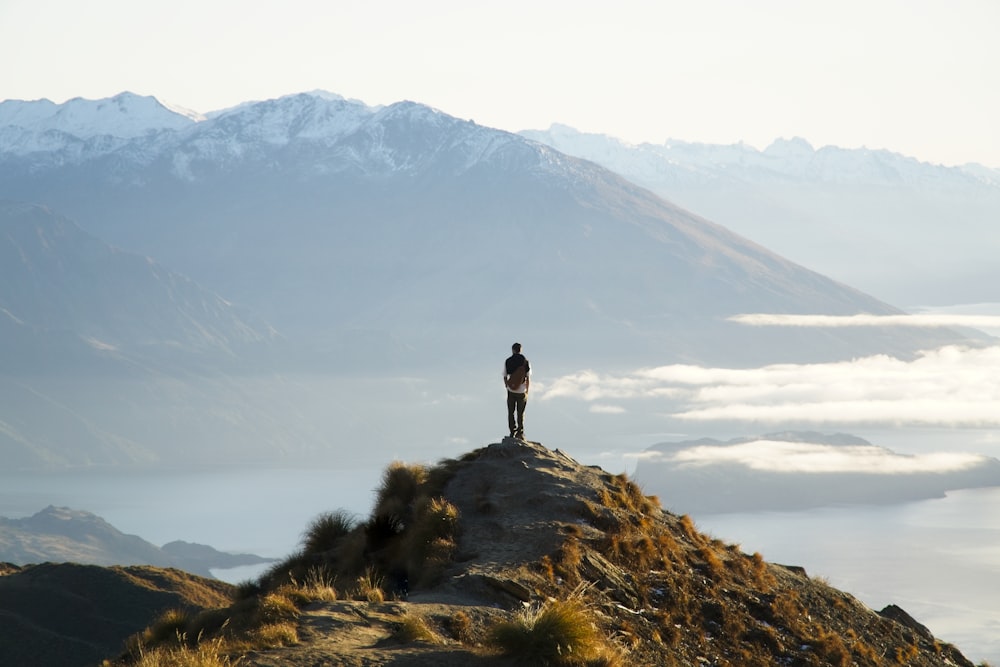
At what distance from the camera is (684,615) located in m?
31.9

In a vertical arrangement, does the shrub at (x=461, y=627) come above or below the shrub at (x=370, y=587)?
below

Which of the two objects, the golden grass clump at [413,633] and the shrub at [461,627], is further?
the shrub at [461,627]

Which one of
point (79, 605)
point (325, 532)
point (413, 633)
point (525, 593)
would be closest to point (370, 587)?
point (525, 593)

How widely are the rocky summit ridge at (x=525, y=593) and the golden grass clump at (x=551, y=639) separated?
0.03 metres

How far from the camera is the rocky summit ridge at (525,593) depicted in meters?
23.2

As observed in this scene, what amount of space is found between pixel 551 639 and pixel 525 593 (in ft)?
20.5

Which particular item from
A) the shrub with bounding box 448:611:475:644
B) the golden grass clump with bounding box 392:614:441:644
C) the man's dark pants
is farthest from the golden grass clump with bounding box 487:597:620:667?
the man's dark pants

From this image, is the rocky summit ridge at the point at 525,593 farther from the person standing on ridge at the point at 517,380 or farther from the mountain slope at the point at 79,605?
the mountain slope at the point at 79,605

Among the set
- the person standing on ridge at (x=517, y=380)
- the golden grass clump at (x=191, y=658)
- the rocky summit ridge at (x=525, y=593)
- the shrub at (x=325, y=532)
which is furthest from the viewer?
the person standing on ridge at (x=517, y=380)

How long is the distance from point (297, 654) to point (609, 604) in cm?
1008

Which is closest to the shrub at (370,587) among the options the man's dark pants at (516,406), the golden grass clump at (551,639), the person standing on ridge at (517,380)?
the golden grass clump at (551,639)

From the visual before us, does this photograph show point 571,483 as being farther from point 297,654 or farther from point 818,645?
point 297,654

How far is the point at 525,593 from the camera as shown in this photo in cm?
2873

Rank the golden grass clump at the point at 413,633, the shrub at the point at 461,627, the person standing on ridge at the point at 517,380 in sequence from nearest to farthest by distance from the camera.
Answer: the golden grass clump at the point at 413,633 < the shrub at the point at 461,627 < the person standing on ridge at the point at 517,380
